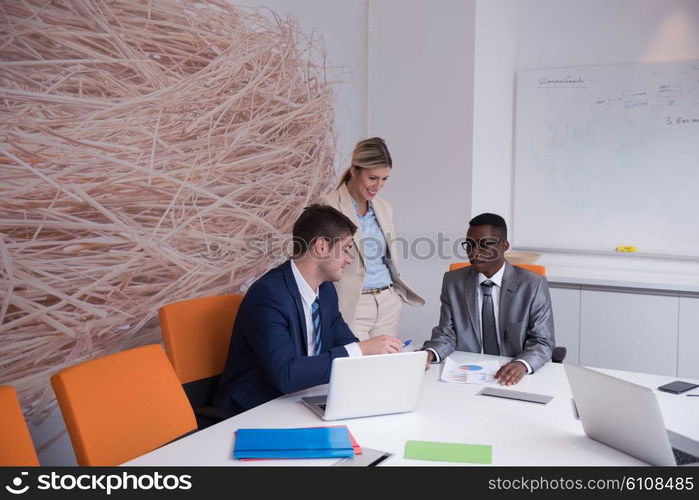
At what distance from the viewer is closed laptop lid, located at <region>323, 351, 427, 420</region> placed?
1999mm

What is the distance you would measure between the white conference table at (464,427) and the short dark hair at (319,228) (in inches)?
20.2

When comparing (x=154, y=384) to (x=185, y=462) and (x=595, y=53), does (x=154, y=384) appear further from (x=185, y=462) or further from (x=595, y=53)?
(x=595, y=53)

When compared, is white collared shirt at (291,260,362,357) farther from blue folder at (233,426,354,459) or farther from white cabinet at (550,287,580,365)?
white cabinet at (550,287,580,365)

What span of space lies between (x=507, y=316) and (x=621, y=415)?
1215 millimetres

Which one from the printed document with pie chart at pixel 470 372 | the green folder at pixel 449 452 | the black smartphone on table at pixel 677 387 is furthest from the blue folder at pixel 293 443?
the black smartphone on table at pixel 677 387

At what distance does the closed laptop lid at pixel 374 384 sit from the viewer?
1999mm

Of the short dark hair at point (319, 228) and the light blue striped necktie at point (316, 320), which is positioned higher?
the short dark hair at point (319, 228)

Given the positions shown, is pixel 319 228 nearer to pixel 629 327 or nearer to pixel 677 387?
pixel 677 387

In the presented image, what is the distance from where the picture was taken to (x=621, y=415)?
1.77 m

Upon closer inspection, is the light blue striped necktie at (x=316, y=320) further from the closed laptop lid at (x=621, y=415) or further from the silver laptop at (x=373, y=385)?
the closed laptop lid at (x=621, y=415)

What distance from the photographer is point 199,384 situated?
264cm

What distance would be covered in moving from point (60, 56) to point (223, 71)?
0.96m

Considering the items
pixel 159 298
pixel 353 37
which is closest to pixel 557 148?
pixel 353 37

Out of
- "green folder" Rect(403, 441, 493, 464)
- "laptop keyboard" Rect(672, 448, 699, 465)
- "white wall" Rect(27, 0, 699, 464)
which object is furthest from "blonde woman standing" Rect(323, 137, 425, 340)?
"laptop keyboard" Rect(672, 448, 699, 465)
